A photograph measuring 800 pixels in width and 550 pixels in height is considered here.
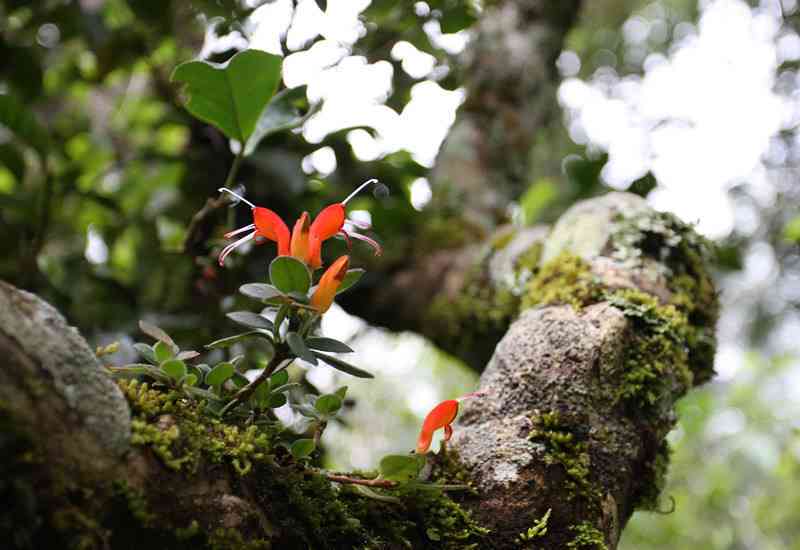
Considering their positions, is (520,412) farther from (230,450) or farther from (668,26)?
(668,26)

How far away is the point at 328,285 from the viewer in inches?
31.8

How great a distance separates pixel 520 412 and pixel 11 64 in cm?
166

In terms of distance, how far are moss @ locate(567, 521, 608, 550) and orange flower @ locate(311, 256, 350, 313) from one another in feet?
1.38

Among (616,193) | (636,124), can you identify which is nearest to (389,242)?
(616,193)

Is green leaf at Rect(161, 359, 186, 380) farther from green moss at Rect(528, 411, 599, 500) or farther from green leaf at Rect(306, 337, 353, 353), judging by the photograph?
green moss at Rect(528, 411, 599, 500)

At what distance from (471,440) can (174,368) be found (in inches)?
16.5

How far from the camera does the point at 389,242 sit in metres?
2.08

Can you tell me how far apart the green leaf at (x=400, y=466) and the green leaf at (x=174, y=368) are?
0.24 meters

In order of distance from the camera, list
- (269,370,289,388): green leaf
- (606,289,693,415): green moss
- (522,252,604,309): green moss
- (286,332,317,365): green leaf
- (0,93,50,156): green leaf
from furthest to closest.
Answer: (0,93,50,156): green leaf → (522,252,604,309): green moss → (606,289,693,415): green moss → (269,370,289,388): green leaf → (286,332,317,365): green leaf

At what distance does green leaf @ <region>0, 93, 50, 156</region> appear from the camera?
1609 millimetres

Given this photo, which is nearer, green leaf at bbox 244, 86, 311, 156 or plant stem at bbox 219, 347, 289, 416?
plant stem at bbox 219, 347, 289, 416

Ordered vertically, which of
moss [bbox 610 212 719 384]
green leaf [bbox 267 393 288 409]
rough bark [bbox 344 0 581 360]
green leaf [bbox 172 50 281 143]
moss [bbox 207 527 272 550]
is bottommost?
moss [bbox 207 527 272 550]

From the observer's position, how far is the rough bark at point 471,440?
0.66 metres

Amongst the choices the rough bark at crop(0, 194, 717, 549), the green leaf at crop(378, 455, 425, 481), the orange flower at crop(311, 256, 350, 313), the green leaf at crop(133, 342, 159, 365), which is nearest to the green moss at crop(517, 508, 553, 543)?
the rough bark at crop(0, 194, 717, 549)
